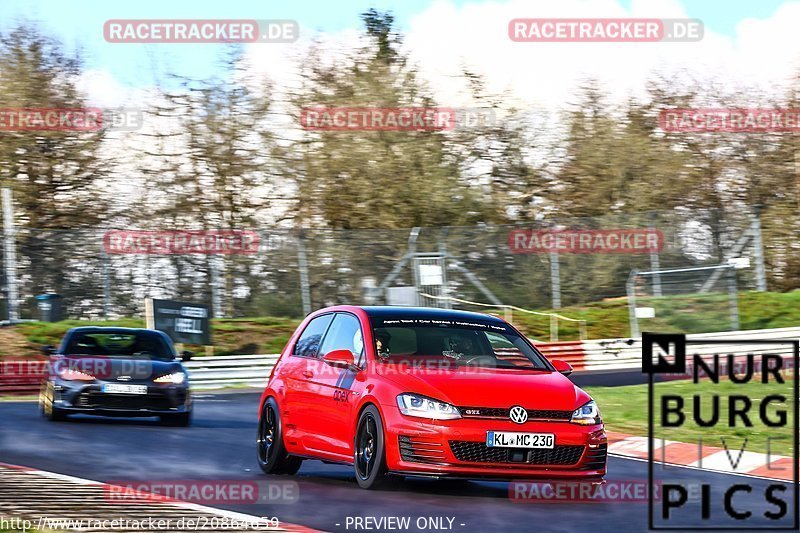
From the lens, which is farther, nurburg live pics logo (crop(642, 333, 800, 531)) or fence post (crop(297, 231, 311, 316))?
fence post (crop(297, 231, 311, 316))

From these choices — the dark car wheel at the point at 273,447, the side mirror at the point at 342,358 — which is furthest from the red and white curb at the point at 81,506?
the side mirror at the point at 342,358

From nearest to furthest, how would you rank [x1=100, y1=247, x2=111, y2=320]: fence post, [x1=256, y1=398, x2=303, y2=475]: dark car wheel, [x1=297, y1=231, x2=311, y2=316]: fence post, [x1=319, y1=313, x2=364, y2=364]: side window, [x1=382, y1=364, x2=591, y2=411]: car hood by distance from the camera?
[x1=382, y1=364, x2=591, y2=411]: car hood
[x1=319, y1=313, x2=364, y2=364]: side window
[x1=256, y1=398, x2=303, y2=475]: dark car wheel
[x1=100, y1=247, x2=111, y2=320]: fence post
[x1=297, y1=231, x2=311, y2=316]: fence post

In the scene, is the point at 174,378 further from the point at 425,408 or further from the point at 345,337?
the point at 425,408

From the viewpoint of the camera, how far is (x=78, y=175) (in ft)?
111

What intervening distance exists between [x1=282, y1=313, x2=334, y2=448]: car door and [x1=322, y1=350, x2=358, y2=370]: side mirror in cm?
41

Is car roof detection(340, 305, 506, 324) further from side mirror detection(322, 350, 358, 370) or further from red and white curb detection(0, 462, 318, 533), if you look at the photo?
red and white curb detection(0, 462, 318, 533)

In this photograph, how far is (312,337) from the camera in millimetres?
11805

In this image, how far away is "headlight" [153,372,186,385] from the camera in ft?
55.3

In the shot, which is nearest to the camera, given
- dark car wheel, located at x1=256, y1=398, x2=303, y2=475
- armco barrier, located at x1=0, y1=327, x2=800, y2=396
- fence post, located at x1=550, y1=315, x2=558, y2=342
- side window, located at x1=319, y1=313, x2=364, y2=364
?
side window, located at x1=319, y1=313, x2=364, y2=364

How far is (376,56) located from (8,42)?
939 cm

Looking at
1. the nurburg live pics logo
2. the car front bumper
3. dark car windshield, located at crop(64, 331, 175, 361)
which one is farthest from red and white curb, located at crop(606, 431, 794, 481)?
dark car windshield, located at crop(64, 331, 175, 361)

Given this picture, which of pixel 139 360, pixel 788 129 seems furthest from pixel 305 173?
pixel 139 360

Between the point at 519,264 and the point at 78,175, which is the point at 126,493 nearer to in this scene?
the point at 519,264

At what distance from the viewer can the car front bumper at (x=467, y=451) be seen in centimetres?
964
